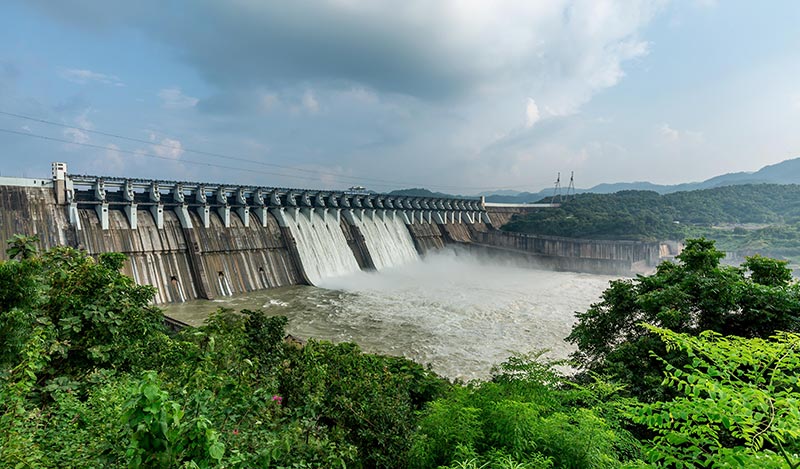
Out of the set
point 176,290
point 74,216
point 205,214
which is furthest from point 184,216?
point 74,216

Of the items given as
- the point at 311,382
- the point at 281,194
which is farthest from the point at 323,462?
the point at 281,194

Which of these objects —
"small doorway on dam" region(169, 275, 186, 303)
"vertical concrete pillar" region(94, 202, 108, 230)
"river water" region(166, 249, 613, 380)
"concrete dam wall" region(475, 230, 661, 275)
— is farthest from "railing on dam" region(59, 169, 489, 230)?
"concrete dam wall" region(475, 230, 661, 275)

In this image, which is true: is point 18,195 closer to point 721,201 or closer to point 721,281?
point 721,281

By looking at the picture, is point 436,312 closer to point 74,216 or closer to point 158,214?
point 158,214

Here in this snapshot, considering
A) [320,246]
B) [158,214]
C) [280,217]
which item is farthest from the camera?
[320,246]

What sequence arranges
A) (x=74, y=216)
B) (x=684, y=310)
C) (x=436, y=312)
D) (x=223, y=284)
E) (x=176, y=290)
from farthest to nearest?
(x=223, y=284), (x=436, y=312), (x=176, y=290), (x=74, y=216), (x=684, y=310)

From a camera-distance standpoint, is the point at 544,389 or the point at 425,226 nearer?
the point at 544,389

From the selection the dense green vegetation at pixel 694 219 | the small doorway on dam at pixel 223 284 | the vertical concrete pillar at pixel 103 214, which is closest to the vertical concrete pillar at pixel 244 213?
the small doorway on dam at pixel 223 284
